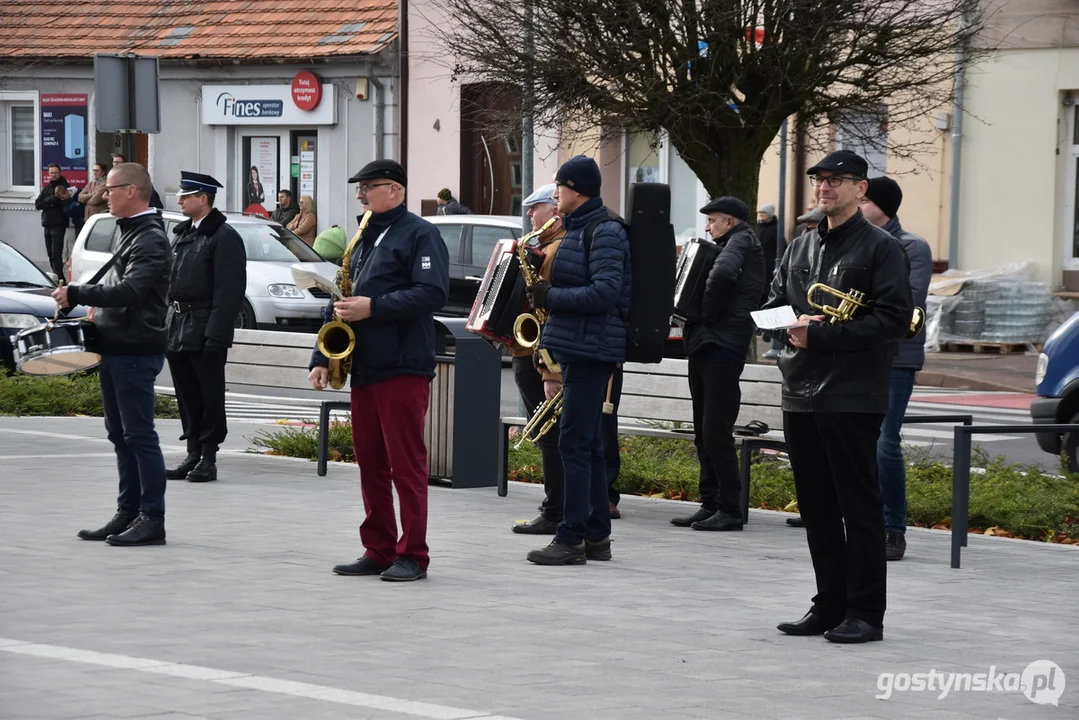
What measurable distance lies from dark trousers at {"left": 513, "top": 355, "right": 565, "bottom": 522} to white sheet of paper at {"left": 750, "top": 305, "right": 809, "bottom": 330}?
2.60 meters

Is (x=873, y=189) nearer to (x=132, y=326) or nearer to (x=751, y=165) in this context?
(x=132, y=326)

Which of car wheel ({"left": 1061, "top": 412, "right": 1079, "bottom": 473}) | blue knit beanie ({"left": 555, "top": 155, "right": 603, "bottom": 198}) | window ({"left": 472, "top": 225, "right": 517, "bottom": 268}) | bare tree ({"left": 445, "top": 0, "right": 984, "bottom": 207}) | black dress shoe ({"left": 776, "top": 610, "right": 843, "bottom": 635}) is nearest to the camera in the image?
black dress shoe ({"left": 776, "top": 610, "right": 843, "bottom": 635})

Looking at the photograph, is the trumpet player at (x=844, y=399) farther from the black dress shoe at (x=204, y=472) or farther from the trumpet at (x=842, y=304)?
the black dress shoe at (x=204, y=472)

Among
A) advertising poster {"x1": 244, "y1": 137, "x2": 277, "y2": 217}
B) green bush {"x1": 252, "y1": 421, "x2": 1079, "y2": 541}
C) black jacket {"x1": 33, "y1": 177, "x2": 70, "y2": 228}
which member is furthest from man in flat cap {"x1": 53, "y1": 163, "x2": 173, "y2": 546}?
advertising poster {"x1": 244, "y1": 137, "x2": 277, "y2": 217}

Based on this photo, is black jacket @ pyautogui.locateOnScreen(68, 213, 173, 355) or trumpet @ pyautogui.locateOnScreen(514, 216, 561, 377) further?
trumpet @ pyautogui.locateOnScreen(514, 216, 561, 377)

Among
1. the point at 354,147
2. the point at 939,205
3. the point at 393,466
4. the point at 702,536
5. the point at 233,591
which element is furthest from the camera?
the point at 354,147

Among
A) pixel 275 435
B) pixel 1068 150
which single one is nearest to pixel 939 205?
pixel 1068 150

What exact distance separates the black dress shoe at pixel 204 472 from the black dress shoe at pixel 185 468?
9cm

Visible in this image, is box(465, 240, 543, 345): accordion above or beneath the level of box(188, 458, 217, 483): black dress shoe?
above

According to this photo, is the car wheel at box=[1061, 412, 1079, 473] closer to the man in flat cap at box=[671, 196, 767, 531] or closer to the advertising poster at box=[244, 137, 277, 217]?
the man in flat cap at box=[671, 196, 767, 531]

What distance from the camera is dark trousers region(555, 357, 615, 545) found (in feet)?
29.2

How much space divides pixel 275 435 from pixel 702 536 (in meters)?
4.75

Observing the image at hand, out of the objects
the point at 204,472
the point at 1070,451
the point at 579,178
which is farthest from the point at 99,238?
the point at 579,178

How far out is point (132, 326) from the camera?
9.17 meters
